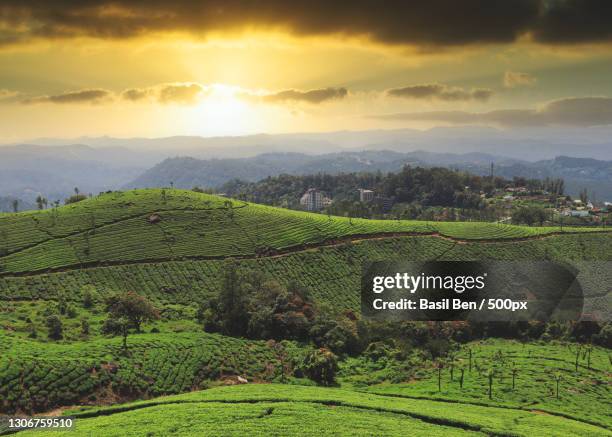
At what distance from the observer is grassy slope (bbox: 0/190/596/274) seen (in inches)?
4050

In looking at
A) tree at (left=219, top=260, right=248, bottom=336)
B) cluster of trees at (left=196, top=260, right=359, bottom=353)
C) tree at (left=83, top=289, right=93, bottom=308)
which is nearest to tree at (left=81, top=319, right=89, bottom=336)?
tree at (left=83, top=289, right=93, bottom=308)

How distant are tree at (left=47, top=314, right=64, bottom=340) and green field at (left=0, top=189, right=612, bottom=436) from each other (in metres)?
1.49

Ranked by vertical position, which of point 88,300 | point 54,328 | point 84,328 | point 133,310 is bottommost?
point 84,328

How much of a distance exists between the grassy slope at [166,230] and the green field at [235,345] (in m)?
0.50

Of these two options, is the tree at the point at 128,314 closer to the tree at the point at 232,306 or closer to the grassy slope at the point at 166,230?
the tree at the point at 232,306

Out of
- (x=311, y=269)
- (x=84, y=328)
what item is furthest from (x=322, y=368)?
(x=311, y=269)

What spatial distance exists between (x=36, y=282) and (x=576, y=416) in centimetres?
8735

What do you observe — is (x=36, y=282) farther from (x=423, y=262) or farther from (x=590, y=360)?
(x=590, y=360)

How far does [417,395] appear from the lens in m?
59.7

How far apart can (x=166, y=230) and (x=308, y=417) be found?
81534 mm

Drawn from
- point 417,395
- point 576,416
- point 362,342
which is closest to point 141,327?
point 362,342

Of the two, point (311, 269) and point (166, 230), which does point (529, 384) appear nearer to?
point (311, 269)

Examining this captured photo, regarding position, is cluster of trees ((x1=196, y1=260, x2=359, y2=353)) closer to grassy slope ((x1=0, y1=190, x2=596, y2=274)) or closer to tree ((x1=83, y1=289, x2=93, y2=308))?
tree ((x1=83, y1=289, x2=93, y2=308))

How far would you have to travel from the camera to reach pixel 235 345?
70688 mm
